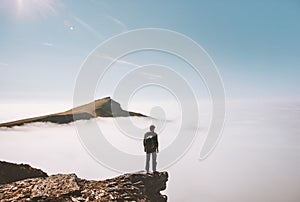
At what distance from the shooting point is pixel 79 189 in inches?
619

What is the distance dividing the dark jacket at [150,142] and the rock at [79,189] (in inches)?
94.5

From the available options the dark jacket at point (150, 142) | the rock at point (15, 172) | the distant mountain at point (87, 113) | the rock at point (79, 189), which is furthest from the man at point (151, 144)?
the distant mountain at point (87, 113)

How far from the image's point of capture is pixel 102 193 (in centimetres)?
1558

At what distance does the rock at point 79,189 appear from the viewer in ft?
47.0

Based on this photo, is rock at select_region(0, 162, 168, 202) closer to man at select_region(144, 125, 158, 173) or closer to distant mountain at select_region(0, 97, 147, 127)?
man at select_region(144, 125, 158, 173)

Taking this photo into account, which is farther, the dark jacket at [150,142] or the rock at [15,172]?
the dark jacket at [150,142]

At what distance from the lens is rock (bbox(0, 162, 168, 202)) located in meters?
14.3

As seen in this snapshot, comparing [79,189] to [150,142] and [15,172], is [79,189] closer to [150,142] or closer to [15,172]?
[15,172]

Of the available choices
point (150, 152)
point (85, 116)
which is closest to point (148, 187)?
point (150, 152)

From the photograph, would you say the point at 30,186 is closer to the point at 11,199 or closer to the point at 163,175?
the point at 11,199

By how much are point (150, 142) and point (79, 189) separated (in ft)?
25.5

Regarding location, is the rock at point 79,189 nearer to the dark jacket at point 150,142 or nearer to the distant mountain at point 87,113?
the dark jacket at point 150,142

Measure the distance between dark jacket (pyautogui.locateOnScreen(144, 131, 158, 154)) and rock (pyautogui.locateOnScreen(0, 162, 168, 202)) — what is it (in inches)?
94.5

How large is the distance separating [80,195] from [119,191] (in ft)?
9.46
